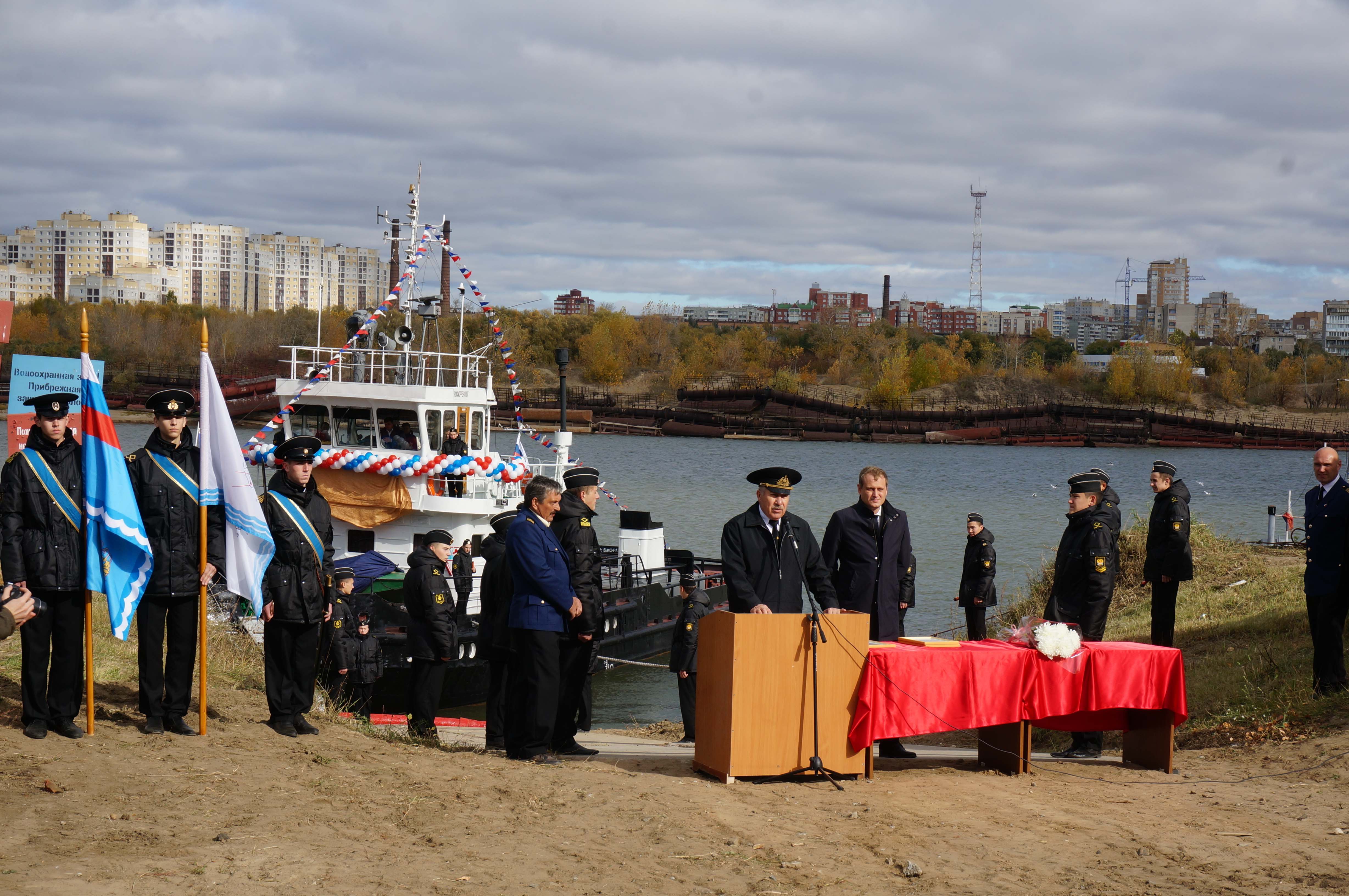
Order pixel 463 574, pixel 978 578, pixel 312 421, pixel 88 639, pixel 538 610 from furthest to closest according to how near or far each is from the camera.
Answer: pixel 312 421, pixel 463 574, pixel 978 578, pixel 538 610, pixel 88 639

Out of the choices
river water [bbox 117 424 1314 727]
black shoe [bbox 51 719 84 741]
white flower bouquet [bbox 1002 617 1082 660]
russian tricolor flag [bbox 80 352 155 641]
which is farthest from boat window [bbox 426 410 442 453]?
white flower bouquet [bbox 1002 617 1082 660]

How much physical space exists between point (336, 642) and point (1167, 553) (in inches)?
265

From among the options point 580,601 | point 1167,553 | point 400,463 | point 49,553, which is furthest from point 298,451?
point 400,463

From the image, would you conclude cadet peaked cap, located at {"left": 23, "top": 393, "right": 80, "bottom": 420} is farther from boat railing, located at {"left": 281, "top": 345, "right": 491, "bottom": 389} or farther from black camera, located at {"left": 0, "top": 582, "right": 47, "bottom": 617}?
boat railing, located at {"left": 281, "top": 345, "right": 491, "bottom": 389}

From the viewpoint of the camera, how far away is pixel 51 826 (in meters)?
5.14

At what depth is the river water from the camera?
79.4ft

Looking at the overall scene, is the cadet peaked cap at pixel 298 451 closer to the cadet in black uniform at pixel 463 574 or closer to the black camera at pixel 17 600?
the black camera at pixel 17 600

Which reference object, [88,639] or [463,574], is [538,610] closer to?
[88,639]

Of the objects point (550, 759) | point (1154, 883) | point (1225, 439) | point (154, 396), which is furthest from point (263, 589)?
point (1225, 439)

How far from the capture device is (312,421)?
17.2 meters

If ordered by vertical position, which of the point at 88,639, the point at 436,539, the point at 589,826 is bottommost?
the point at 589,826

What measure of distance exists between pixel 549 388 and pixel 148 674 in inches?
3263

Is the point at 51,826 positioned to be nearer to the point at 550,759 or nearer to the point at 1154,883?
the point at 550,759

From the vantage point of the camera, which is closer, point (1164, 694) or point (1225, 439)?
point (1164, 694)
